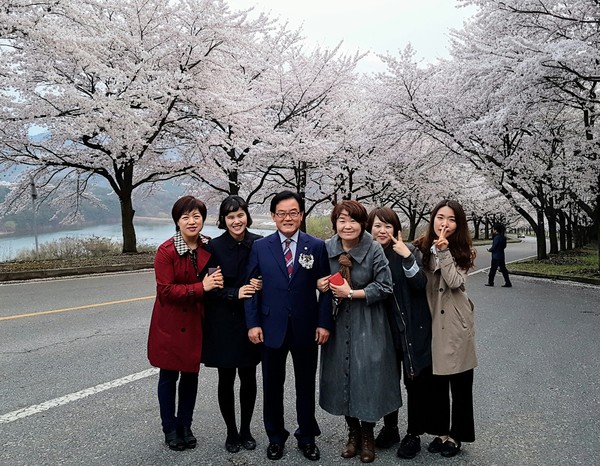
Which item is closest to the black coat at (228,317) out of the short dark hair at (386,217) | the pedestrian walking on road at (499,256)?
the short dark hair at (386,217)

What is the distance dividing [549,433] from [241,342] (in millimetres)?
2272

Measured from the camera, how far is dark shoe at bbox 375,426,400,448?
3219 mm

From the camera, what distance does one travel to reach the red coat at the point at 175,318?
3.17 metres

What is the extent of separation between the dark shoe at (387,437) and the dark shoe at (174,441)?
1.31 m

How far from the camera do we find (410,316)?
316 centimetres

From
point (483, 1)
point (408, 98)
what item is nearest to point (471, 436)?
point (483, 1)

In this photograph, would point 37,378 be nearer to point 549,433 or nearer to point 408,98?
point 549,433

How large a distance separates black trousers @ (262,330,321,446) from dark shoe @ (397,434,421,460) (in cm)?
58

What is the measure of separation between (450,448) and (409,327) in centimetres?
83

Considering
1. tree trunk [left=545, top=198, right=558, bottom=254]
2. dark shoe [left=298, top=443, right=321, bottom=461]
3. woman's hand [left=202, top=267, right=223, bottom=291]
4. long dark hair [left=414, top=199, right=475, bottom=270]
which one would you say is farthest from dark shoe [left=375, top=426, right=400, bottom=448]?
→ tree trunk [left=545, top=198, right=558, bottom=254]

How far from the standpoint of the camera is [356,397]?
2973mm

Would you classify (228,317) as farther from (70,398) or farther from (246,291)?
(70,398)

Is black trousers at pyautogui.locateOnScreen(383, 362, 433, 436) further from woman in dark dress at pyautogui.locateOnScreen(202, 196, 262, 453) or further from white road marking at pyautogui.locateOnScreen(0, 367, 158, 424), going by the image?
white road marking at pyautogui.locateOnScreen(0, 367, 158, 424)

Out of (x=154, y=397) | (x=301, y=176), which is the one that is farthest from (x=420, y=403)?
(x=301, y=176)
